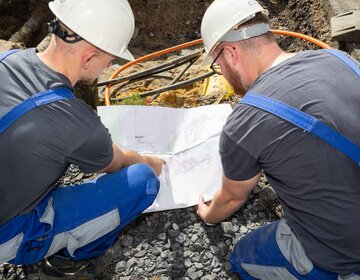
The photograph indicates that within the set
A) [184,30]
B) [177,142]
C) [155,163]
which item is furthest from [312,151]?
[184,30]

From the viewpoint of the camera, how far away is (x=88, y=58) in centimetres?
217

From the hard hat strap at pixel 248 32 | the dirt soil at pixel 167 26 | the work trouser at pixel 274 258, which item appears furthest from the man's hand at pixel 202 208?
the dirt soil at pixel 167 26

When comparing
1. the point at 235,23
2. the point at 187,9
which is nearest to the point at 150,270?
the point at 235,23

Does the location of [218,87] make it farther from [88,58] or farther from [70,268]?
[70,268]

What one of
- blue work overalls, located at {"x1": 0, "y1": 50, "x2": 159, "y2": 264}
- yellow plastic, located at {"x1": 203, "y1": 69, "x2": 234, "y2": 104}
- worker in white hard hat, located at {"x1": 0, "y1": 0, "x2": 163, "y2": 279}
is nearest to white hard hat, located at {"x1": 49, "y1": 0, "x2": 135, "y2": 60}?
worker in white hard hat, located at {"x1": 0, "y1": 0, "x2": 163, "y2": 279}

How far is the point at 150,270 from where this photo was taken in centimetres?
264

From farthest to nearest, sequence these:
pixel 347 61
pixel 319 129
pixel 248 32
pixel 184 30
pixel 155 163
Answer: pixel 184 30 < pixel 155 163 < pixel 248 32 < pixel 347 61 < pixel 319 129

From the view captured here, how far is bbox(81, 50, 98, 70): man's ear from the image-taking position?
2.15 m

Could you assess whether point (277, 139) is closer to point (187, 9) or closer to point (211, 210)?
point (211, 210)

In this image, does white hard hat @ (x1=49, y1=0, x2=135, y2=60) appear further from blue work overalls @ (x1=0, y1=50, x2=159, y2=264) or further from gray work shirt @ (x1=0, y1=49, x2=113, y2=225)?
blue work overalls @ (x1=0, y1=50, x2=159, y2=264)

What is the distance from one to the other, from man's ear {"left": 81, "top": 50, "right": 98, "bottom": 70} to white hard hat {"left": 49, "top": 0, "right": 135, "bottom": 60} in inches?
2.0

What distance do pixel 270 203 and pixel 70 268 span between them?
1464 millimetres

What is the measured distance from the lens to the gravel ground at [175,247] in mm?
2629

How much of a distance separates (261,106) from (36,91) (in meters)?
1.11
